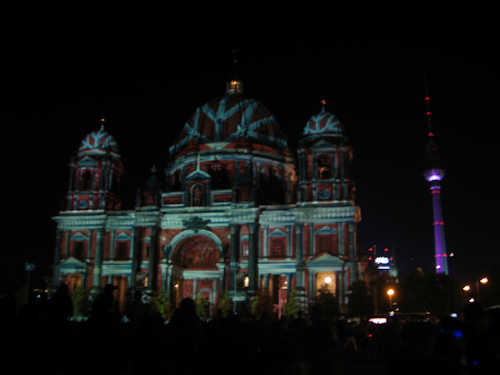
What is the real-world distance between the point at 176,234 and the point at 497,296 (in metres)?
45.7

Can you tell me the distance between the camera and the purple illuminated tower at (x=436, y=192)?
110250mm

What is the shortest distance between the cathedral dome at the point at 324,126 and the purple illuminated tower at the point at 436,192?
62153 millimetres

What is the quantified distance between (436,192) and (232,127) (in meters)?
64.5

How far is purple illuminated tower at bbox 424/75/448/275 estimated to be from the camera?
11025cm

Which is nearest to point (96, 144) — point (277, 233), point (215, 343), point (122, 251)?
point (122, 251)

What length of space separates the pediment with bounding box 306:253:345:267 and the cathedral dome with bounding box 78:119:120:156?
2914 cm

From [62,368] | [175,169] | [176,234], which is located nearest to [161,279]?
[176,234]

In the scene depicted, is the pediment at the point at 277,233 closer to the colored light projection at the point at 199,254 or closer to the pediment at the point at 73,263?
the colored light projection at the point at 199,254

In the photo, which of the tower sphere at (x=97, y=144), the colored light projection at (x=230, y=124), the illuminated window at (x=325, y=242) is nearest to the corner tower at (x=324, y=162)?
the illuminated window at (x=325, y=242)

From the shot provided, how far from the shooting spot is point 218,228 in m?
57.3

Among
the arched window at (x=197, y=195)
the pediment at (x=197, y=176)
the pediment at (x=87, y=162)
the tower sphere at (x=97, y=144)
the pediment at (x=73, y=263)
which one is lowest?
the pediment at (x=73, y=263)

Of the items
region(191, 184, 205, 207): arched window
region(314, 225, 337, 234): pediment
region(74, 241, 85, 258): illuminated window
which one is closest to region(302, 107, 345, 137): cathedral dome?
region(314, 225, 337, 234): pediment

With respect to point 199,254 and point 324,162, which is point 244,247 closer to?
point 199,254

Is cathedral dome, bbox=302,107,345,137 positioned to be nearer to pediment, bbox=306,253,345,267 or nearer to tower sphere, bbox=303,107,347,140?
tower sphere, bbox=303,107,347,140
